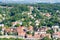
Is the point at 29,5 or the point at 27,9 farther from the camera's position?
the point at 29,5

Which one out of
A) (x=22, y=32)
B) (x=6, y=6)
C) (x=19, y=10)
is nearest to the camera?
(x=22, y=32)

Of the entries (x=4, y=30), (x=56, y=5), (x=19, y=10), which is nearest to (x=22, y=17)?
(x=19, y=10)

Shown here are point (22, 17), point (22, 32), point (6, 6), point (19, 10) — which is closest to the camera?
point (22, 32)

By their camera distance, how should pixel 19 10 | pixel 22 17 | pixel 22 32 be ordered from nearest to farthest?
pixel 22 32 < pixel 22 17 < pixel 19 10

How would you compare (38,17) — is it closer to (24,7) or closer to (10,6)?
(24,7)

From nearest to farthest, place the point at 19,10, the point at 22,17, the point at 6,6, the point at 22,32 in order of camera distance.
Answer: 1. the point at 22,32
2. the point at 22,17
3. the point at 19,10
4. the point at 6,6

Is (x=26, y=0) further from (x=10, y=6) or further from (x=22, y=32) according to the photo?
(x=22, y=32)

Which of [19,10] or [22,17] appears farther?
[19,10]

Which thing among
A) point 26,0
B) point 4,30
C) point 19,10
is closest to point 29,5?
point 26,0
